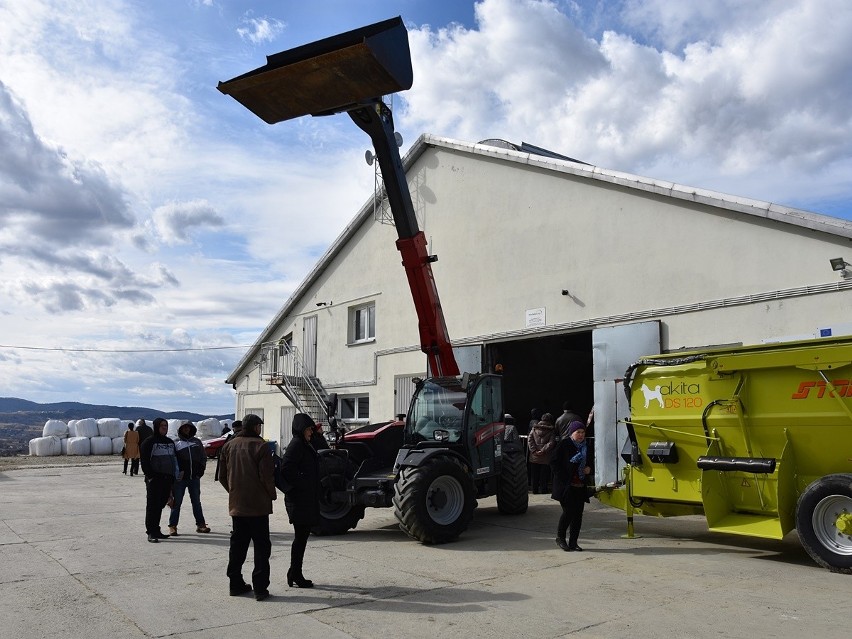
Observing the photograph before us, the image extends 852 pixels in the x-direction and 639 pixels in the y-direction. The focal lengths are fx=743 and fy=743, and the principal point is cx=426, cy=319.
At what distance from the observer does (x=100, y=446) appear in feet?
114

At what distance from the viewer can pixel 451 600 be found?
22.3ft

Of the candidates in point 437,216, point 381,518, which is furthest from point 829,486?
point 437,216

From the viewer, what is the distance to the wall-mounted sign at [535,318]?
51.5 feet

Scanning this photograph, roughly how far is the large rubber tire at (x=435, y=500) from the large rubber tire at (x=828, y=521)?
4.01 m

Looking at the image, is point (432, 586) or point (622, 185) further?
point (622, 185)

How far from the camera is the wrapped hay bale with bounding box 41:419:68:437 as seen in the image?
1382 inches

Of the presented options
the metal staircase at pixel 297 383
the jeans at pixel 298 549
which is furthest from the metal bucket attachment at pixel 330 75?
the metal staircase at pixel 297 383

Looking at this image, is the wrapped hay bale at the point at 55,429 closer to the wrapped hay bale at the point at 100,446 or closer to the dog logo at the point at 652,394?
the wrapped hay bale at the point at 100,446

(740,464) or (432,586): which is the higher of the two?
(740,464)

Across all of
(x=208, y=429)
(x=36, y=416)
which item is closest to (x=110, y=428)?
(x=208, y=429)

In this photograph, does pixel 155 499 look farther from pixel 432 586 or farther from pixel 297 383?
pixel 297 383

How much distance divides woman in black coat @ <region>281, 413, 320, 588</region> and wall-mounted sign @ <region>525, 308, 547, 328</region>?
9.09m

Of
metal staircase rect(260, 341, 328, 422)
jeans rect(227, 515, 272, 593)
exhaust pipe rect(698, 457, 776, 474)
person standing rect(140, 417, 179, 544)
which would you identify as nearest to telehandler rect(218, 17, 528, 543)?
person standing rect(140, 417, 179, 544)

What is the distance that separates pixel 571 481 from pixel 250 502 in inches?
163
